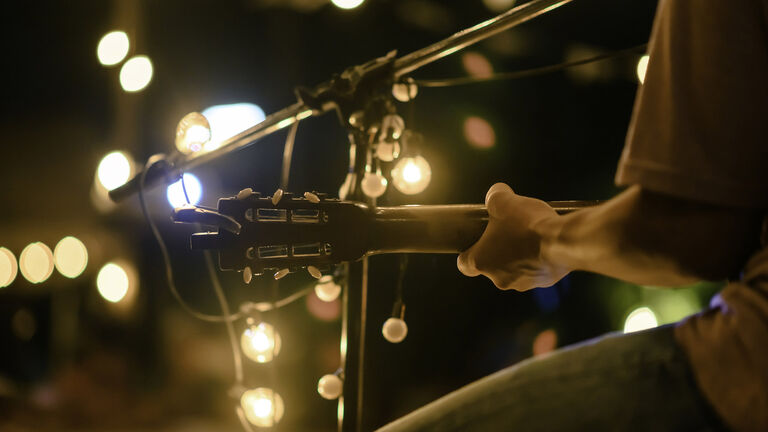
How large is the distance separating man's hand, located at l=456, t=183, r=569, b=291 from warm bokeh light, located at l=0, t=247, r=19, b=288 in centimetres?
771

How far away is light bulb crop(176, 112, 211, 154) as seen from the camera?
127 cm

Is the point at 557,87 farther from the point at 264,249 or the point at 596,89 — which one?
the point at 264,249

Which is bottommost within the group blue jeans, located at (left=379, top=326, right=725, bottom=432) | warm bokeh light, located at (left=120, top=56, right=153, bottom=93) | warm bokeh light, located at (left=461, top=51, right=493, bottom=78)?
blue jeans, located at (left=379, top=326, right=725, bottom=432)

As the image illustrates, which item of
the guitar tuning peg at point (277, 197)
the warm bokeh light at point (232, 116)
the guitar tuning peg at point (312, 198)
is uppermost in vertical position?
the warm bokeh light at point (232, 116)

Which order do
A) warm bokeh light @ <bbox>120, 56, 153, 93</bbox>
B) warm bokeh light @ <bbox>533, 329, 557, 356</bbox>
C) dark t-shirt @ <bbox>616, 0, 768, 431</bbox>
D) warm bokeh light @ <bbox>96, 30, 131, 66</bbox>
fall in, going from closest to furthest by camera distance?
dark t-shirt @ <bbox>616, 0, 768, 431</bbox>
warm bokeh light @ <bbox>533, 329, 557, 356</bbox>
warm bokeh light @ <bbox>120, 56, 153, 93</bbox>
warm bokeh light @ <bbox>96, 30, 131, 66</bbox>

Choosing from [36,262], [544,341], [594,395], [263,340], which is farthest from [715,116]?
[36,262]

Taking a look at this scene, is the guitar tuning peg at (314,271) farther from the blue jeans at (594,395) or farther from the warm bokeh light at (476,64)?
the warm bokeh light at (476,64)

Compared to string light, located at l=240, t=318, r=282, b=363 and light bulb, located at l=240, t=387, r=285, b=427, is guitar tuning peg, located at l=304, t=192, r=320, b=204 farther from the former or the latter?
light bulb, located at l=240, t=387, r=285, b=427

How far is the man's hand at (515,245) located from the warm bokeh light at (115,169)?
13.2 ft

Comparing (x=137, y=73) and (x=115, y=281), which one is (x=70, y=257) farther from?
(x=137, y=73)

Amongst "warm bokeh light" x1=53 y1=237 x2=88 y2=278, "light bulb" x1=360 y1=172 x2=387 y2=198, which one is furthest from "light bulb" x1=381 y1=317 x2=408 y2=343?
"warm bokeh light" x1=53 y1=237 x2=88 y2=278

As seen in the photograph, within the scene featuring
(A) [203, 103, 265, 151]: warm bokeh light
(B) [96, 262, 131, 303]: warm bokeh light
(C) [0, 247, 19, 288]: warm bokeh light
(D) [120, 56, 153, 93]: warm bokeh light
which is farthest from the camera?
(C) [0, 247, 19, 288]: warm bokeh light

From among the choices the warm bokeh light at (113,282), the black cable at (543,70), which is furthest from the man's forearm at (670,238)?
the warm bokeh light at (113,282)

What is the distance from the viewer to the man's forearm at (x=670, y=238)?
0.46m
